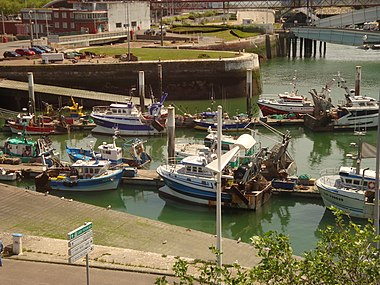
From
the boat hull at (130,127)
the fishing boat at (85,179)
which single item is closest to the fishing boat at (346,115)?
the boat hull at (130,127)

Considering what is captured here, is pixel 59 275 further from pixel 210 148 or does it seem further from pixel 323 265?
pixel 210 148

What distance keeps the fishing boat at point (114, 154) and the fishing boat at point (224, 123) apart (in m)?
8.69

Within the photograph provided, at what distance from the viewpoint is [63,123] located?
42.4 meters

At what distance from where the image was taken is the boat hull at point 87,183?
29406mm

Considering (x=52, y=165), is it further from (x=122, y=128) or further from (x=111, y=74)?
(x=111, y=74)


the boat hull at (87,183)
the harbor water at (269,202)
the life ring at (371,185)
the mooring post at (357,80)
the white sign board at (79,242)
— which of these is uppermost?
the white sign board at (79,242)

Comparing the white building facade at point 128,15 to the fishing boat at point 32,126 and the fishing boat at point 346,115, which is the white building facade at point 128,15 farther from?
the fishing boat at point 346,115

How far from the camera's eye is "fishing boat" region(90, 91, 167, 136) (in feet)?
135

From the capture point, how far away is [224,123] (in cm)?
4172

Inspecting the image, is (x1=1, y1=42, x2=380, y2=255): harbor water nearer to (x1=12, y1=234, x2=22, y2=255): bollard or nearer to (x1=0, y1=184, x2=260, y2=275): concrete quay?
(x1=0, y1=184, x2=260, y2=275): concrete quay

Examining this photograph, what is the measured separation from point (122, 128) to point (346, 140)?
14723 mm

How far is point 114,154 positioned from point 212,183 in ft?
21.0

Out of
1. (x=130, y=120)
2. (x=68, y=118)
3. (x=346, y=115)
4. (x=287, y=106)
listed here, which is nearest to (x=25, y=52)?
(x=68, y=118)

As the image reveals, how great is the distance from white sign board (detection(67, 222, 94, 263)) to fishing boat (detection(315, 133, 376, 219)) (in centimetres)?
1381
